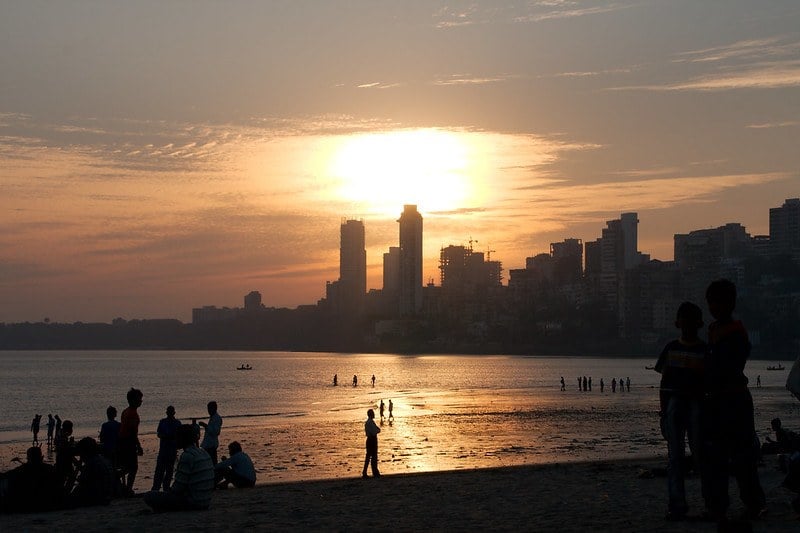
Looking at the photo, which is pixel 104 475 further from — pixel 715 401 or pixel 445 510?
pixel 715 401

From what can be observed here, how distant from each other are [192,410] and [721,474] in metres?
76.7

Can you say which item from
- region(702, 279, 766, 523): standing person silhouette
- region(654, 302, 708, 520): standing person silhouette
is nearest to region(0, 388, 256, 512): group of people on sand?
region(654, 302, 708, 520): standing person silhouette

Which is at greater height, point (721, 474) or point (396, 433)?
point (721, 474)

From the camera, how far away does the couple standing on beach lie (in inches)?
360

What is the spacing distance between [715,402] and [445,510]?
561cm

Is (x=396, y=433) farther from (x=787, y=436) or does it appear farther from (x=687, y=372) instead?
(x=687, y=372)

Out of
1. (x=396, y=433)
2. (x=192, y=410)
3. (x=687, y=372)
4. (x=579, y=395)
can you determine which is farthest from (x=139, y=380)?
(x=687, y=372)

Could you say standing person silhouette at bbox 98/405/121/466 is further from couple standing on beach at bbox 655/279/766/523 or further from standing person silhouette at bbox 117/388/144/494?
couple standing on beach at bbox 655/279/766/523

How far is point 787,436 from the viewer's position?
1847 cm

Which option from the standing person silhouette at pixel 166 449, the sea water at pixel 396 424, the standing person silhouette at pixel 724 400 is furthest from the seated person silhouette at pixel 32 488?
the sea water at pixel 396 424

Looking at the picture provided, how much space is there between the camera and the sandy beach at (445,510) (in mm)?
11547

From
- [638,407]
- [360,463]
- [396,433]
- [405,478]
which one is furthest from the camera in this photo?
[638,407]

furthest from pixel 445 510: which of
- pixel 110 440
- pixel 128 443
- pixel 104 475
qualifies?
pixel 110 440

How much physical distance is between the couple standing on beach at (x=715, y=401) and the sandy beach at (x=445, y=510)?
75 centimetres
